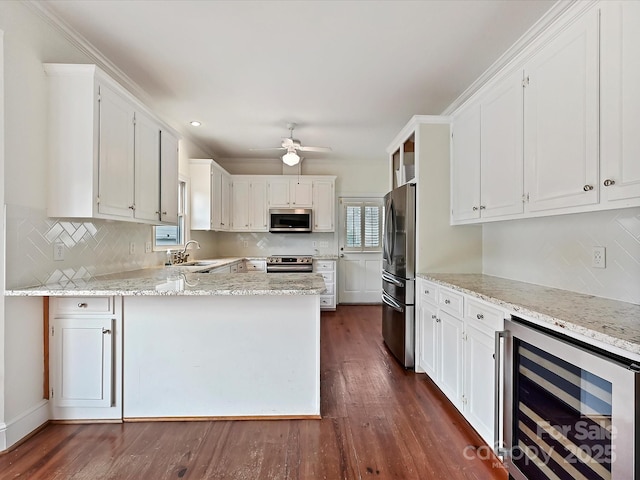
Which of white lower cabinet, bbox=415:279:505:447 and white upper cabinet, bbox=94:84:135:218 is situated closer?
white lower cabinet, bbox=415:279:505:447

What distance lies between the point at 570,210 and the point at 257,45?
→ 2294 mm

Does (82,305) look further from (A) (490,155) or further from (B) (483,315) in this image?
(A) (490,155)

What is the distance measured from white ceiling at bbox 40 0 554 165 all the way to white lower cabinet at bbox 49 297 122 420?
1.87 metres

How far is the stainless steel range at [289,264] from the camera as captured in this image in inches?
205

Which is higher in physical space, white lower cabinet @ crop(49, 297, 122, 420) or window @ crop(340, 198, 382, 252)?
window @ crop(340, 198, 382, 252)

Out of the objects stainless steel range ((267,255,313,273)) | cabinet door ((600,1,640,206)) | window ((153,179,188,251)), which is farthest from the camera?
stainless steel range ((267,255,313,273))

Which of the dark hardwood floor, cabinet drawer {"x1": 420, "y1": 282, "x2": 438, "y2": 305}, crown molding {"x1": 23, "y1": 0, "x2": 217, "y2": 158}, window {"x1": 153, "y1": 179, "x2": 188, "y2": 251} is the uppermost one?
crown molding {"x1": 23, "y1": 0, "x2": 217, "y2": 158}

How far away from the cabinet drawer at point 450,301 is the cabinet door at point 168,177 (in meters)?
2.59

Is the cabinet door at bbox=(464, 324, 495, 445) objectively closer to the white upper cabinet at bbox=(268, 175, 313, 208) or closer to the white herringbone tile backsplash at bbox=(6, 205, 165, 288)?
the white herringbone tile backsplash at bbox=(6, 205, 165, 288)

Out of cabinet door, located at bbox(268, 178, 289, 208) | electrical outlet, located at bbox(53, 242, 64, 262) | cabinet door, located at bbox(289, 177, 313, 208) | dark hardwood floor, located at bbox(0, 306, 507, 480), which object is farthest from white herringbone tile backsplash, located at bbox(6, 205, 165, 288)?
cabinet door, located at bbox(289, 177, 313, 208)

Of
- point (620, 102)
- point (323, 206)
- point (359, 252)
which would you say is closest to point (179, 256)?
point (323, 206)

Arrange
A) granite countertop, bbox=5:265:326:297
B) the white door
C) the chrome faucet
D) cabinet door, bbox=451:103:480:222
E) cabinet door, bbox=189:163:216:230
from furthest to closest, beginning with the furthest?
the white door < cabinet door, bbox=189:163:216:230 < the chrome faucet < cabinet door, bbox=451:103:480:222 < granite countertop, bbox=5:265:326:297

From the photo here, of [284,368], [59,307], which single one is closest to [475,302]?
[284,368]

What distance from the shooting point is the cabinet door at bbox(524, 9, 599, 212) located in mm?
1461
